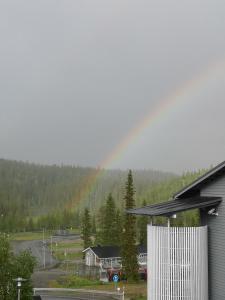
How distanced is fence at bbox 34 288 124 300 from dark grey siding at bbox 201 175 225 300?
22.7 meters

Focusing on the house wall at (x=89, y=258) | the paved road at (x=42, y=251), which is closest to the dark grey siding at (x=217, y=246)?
the paved road at (x=42, y=251)

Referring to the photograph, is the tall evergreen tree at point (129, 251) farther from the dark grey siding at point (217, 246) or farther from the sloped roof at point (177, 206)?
the sloped roof at point (177, 206)

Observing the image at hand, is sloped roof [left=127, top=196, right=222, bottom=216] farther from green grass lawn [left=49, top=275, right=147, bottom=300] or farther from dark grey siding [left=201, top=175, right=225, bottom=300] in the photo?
green grass lawn [left=49, top=275, right=147, bottom=300]

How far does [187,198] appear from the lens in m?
21.2

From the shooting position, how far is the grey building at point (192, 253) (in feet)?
59.9

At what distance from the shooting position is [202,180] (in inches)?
784

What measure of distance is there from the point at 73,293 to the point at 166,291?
97.1 feet

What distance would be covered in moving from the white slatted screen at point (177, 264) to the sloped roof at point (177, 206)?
2.34ft

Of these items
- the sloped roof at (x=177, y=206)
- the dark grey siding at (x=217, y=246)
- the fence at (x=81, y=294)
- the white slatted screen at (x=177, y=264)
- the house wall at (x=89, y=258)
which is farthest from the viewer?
the house wall at (x=89, y=258)

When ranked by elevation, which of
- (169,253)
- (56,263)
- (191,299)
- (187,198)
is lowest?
(56,263)

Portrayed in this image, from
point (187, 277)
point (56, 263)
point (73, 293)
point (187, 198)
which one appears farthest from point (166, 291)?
point (56, 263)

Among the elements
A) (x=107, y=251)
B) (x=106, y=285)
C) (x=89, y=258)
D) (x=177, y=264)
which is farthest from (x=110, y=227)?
(x=177, y=264)

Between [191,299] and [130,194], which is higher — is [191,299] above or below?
below

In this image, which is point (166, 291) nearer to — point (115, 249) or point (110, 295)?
point (110, 295)
